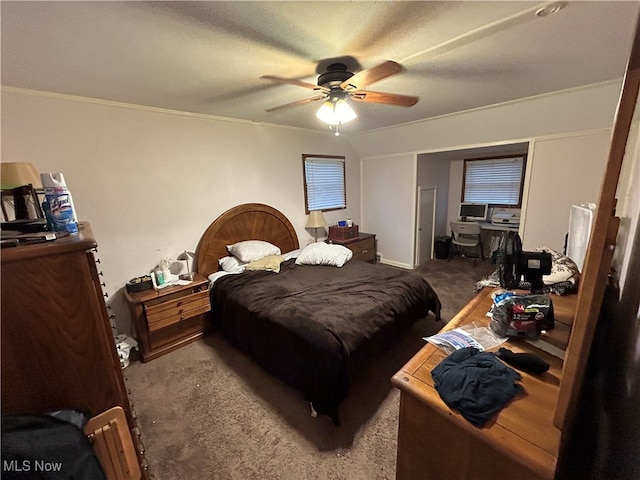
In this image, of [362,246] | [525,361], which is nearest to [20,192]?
[525,361]

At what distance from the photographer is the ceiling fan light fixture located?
1900 millimetres

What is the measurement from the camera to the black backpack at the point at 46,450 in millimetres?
633

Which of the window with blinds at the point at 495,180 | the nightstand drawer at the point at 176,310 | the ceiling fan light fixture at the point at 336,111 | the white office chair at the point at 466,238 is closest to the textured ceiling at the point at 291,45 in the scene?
the ceiling fan light fixture at the point at 336,111

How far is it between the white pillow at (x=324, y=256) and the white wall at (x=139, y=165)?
961 millimetres

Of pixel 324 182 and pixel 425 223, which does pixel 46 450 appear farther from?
pixel 425 223

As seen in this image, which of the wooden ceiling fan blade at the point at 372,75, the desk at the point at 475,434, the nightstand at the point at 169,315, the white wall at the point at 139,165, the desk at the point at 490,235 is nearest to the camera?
the desk at the point at 475,434

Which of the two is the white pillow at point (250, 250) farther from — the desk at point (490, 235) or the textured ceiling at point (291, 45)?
the desk at point (490, 235)

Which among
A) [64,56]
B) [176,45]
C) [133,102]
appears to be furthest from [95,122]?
[176,45]

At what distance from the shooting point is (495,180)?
16.0ft

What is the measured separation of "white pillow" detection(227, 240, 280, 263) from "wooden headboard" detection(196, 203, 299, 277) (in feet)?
0.39

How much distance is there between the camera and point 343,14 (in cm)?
126

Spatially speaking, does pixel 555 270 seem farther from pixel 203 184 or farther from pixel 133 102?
pixel 133 102

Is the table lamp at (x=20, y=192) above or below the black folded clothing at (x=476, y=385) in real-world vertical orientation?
above

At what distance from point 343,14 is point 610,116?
292cm
